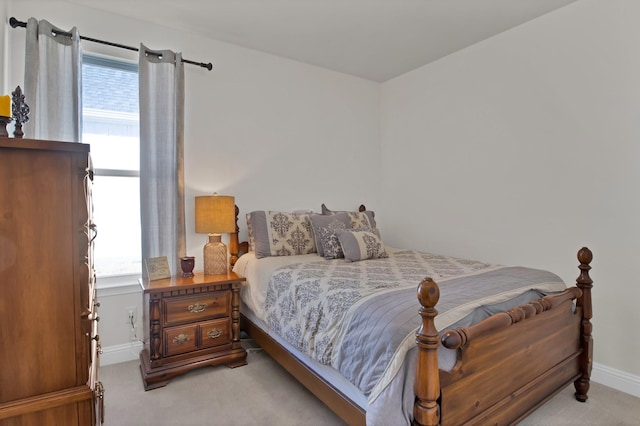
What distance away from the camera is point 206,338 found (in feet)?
8.27

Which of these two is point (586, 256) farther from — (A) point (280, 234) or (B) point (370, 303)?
(A) point (280, 234)

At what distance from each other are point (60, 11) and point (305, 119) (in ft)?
6.88

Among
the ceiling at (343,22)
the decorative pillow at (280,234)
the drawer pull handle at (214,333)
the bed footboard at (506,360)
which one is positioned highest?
the ceiling at (343,22)

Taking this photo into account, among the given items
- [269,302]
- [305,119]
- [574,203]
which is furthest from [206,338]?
[574,203]

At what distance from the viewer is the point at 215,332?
256 centimetres

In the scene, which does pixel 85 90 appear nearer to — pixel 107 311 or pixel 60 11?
pixel 60 11

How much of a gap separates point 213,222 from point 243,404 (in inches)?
50.4

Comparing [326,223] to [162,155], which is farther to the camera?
[326,223]

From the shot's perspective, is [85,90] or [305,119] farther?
[305,119]

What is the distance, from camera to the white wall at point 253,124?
2.67m

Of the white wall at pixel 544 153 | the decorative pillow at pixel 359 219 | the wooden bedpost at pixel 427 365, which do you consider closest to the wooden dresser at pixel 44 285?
the wooden bedpost at pixel 427 365

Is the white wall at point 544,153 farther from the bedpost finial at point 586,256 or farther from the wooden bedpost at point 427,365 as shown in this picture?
the wooden bedpost at point 427,365

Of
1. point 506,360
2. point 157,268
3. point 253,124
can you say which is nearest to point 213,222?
point 157,268

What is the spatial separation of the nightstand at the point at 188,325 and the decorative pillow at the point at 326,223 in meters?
0.71
